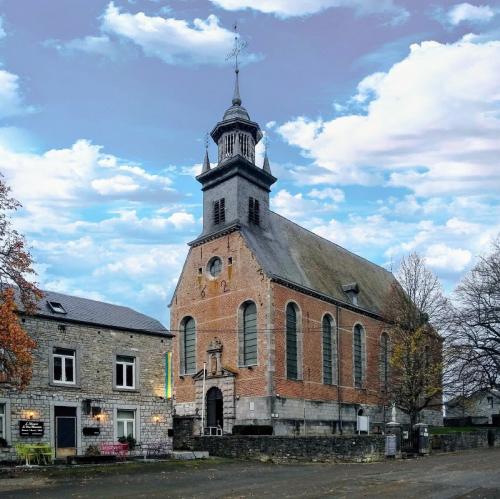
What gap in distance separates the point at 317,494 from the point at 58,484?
27.9 ft

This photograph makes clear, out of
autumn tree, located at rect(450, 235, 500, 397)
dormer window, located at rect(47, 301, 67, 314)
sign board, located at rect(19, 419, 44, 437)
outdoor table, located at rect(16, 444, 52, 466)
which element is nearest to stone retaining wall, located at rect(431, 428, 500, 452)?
autumn tree, located at rect(450, 235, 500, 397)

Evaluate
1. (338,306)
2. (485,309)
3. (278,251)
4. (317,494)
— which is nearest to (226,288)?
(278,251)

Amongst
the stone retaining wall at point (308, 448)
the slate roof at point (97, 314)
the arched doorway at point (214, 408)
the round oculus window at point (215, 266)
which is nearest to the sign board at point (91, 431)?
the slate roof at point (97, 314)

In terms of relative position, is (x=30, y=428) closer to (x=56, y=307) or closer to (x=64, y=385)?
(x=64, y=385)

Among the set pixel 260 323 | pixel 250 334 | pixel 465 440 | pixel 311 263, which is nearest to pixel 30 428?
pixel 260 323

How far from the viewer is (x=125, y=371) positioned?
102ft

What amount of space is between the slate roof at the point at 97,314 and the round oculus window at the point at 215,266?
40.4 ft

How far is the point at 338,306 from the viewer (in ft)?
158

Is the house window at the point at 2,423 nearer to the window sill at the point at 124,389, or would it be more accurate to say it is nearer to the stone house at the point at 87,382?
the stone house at the point at 87,382

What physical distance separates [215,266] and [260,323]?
21.1ft

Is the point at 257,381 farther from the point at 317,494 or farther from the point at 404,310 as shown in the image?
the point at 317,494

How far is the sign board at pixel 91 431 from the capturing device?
94.7 feet

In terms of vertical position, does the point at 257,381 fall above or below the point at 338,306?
below

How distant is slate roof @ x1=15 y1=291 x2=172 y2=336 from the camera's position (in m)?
29.0
